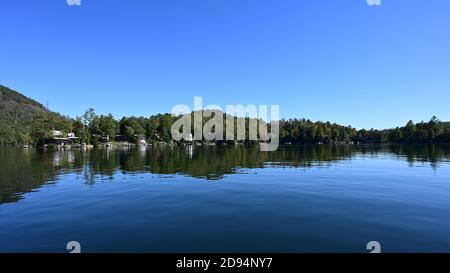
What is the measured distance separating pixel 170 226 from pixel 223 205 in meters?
5.82

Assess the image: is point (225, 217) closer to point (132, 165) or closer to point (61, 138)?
point (132, 165)

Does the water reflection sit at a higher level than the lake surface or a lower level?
higher

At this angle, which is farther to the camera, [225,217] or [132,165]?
[132,165]

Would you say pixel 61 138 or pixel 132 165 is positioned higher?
pixel 61 138

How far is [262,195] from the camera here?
25.2m

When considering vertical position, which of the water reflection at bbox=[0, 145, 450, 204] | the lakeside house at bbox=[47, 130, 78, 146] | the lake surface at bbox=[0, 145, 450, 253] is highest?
the lakeside house at bbox=[47, 130, 78, 146]

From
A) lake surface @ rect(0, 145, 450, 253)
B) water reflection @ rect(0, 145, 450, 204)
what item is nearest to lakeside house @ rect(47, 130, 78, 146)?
water reflection @ rect(0, 145, 450, 204)

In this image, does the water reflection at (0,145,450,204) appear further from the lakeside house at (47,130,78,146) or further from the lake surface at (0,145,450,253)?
the lakeside house at (47,130,78,146)

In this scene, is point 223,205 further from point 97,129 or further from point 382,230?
point 97,129

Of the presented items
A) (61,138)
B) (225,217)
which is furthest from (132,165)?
(61,138)

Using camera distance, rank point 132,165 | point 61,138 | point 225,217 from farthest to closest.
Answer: point 61,138 < point 132,165 < point 225,217

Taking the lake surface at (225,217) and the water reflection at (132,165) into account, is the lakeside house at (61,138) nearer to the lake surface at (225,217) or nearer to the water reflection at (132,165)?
the water reflection at (132,165)

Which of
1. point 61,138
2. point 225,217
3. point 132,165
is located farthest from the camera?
point 61,138
